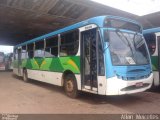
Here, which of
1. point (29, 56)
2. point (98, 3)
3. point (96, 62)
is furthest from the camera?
point (98, 3)

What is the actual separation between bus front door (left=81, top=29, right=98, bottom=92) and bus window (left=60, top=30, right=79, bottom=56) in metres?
0.41

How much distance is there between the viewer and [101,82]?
A: 6793 millimetres

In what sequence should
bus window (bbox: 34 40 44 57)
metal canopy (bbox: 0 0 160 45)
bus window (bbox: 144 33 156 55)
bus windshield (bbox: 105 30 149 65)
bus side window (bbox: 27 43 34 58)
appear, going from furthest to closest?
metal canopy (bbox: 0 0 160 45), bus side window (bbox: 27 43 34 58), bus window (bbox: 34 40 44 57), bus window (bbox: 144 33 156 55), bus windshield (bbox: 105 30 149 65)

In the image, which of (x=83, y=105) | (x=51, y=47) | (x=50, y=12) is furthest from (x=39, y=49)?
(x=50, y=12)

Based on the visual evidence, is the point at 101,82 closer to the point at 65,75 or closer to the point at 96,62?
the point at 96,62

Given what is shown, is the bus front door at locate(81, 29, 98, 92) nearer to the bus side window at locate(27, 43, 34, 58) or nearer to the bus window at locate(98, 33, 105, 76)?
the bus window at locate(98, 33, 105, 76)

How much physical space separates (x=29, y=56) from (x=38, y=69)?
2.39m

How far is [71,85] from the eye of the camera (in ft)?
28.0

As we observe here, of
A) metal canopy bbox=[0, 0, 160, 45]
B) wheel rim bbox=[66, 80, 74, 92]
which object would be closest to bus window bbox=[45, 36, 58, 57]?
wheel rim bbox=[66, 80, 74, 92]

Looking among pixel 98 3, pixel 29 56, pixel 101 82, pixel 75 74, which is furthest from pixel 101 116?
pixel 98 3

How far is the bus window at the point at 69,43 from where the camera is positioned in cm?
837

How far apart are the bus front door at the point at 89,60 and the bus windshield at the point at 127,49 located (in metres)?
0.72

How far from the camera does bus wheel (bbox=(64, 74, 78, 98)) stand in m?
8.30

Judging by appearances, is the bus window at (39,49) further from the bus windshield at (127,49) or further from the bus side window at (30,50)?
the bus windshield at (127,49)
